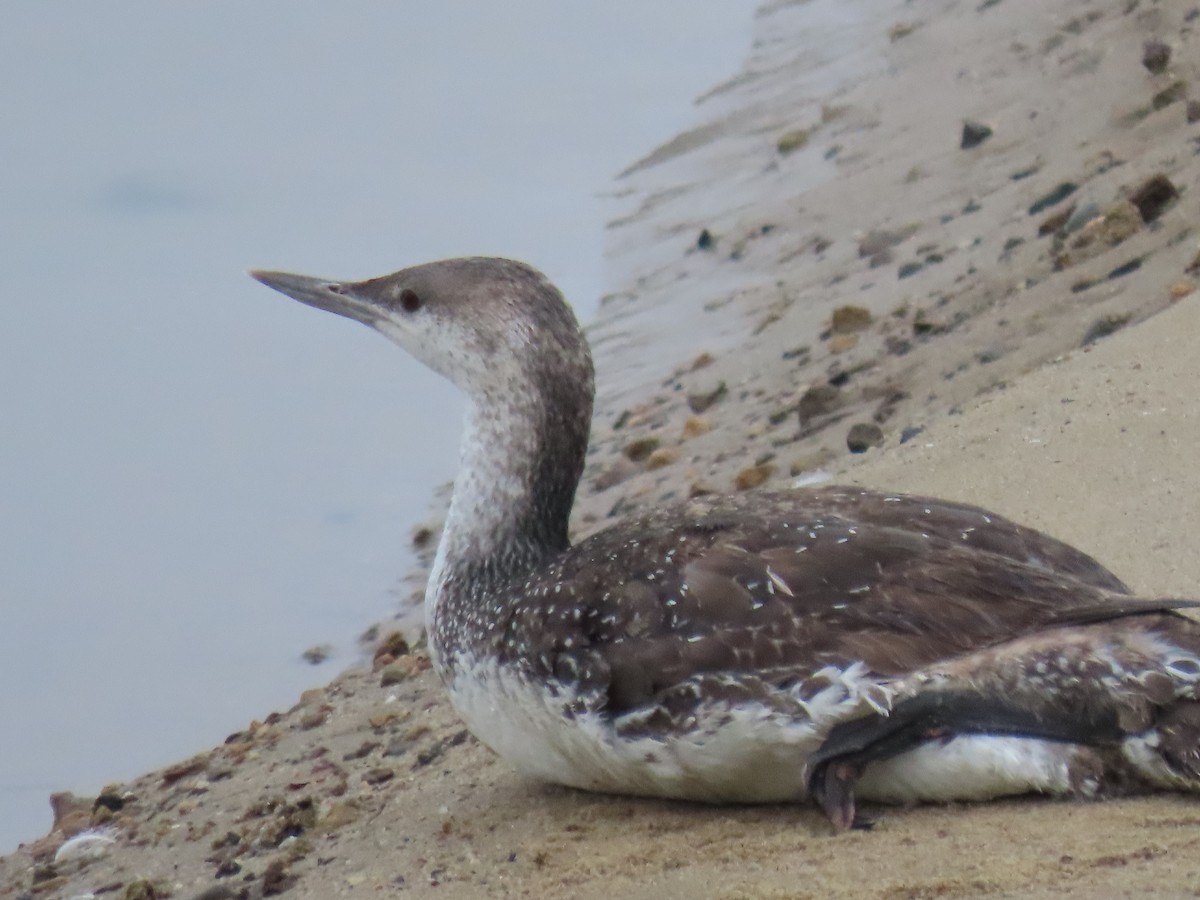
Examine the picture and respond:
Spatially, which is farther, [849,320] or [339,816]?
[849,320]

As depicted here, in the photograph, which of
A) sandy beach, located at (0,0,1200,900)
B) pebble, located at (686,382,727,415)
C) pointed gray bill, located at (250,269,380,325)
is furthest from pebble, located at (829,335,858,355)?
pointed gray bill, located at (250,269,380,325)

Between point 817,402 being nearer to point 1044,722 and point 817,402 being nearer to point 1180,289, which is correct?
point 1180,289

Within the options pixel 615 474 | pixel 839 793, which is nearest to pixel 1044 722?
pixel 839 793

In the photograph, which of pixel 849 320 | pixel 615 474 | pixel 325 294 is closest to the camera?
pixel 325 294

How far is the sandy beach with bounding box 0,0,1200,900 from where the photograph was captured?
411 centimetres

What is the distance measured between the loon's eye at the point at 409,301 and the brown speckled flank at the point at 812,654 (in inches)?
18.0

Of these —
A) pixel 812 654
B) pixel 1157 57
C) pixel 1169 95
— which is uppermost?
pixel 1157 57

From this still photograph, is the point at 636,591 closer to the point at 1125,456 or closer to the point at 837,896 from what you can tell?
the point at 837,896

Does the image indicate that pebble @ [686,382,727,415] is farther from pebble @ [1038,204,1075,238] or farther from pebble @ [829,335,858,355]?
pebble @ [1038,204,1075,238]

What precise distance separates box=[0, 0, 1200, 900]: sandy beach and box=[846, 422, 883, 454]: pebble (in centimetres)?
3

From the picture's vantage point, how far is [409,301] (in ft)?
17.7

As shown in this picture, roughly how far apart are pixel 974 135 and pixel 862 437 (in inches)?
147

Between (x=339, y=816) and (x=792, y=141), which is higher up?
(x=792, y=141)

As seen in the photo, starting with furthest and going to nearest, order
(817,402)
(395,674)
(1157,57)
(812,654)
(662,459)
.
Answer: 1. (1157,57)
2. (662,459)
3. (817,402)
4. (395,674)
5. (812,654)
